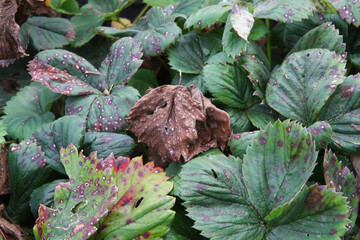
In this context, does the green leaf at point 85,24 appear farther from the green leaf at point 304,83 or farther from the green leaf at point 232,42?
the green leaf at point 304,83

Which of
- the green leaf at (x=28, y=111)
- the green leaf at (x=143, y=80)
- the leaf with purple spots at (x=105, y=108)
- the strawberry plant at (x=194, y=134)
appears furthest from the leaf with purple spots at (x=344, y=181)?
the green leaf at (x=28, y=111)

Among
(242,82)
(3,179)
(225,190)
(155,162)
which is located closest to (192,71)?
(242,82)

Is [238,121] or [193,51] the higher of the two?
[193,51]

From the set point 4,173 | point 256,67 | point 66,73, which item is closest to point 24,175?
point 4,173

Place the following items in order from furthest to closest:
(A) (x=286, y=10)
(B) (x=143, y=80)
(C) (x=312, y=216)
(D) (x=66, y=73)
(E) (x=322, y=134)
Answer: (B) (x=143, y=80), (D) (x=66, y=73), (A) (x=286, y=10), (E) (x=322, y=134), (C) (x=312, y=216)

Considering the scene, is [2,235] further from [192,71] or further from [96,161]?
[192,71]

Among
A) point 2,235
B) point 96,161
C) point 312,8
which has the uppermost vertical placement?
point 312,8

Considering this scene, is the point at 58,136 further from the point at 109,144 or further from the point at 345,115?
the point at 345,115
